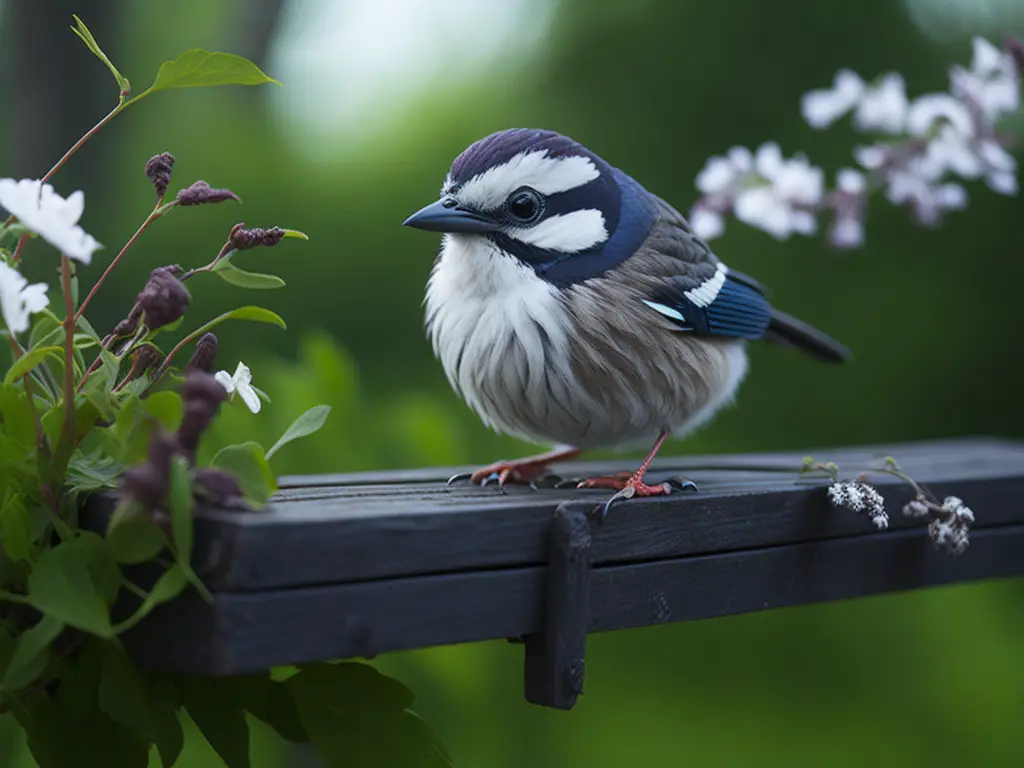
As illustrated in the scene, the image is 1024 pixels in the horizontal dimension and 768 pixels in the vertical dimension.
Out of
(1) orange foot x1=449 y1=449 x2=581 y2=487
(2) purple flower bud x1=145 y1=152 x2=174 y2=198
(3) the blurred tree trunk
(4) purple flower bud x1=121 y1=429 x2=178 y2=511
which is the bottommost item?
(4) purple flower bud x1=121 y1=429 x2=178 y2=511

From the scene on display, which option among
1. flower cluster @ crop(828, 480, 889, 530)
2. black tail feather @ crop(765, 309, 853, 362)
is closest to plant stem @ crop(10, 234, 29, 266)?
flower cluster @ crop(828, 480, 889, 530)

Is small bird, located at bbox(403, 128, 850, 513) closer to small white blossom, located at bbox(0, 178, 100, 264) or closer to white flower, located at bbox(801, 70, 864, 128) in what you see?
small white blossom, located at bbox(0, 178, 100, 264)

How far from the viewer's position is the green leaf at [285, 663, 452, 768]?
138 cm

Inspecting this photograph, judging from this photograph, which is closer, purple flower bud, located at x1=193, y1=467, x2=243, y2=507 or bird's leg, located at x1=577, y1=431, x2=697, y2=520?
purple flower bud, located at x1=193, y1=467, x2=243, y2=507

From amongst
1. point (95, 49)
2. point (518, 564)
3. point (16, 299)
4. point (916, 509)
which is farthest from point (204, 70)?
point (916, 509)

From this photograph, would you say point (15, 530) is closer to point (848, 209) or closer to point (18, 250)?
point (18, 250)

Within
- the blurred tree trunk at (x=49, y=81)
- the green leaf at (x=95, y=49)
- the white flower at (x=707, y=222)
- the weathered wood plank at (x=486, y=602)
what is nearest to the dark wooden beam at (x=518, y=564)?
the weathered wood plank at (x=486, y=602)

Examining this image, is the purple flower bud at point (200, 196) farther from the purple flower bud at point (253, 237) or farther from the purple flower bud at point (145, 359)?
the purple flower bud at point (145, 359)

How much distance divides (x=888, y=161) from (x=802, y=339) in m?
0.45

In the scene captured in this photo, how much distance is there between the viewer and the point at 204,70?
1303mm

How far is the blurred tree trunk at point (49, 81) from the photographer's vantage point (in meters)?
3.32

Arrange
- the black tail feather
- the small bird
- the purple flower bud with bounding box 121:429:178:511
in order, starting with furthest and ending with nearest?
the black tail feather < the small bird < the purple flower bud with bounding box 121:429:178:511

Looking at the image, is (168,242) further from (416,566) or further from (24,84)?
(416,566)

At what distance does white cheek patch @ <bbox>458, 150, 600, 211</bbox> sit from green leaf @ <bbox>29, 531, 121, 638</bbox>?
2.29 ft
